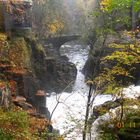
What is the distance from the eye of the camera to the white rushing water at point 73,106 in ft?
49.2

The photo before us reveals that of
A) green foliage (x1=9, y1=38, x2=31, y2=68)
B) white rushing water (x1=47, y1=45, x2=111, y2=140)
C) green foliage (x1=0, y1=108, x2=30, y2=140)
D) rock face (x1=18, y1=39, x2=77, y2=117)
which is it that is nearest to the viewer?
green foliage (x1=0, y1=108, x2=30, y2=140)

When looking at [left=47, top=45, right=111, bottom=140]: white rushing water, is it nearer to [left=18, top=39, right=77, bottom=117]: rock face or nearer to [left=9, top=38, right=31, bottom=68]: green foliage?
[left=18, top=39, right=77, bottom=117]: rock face

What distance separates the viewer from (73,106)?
2170 centimetres

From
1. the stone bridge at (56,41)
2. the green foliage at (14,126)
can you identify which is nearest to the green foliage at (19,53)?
the green foliage at (14,126)

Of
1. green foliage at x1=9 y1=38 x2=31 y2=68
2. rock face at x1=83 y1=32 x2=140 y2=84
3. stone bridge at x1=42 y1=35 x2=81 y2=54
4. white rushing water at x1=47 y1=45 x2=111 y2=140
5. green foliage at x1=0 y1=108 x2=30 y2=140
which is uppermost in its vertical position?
stone bridge at x1=42 y1=35 x2=81 y2=54

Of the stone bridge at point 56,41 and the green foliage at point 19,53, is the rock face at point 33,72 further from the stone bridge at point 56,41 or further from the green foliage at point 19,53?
the stone bridge at point 56,41

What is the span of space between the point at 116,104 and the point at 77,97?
10211 mm

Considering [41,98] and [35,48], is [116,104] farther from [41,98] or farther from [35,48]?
[35,48]

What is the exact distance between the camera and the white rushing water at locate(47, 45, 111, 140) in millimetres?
14984

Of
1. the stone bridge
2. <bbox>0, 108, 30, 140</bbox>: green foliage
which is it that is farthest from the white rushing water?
<bbox>0, 108, 30, 140</bbox>: green foliage

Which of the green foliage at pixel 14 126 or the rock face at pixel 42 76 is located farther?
the rock face at pixel 42 76

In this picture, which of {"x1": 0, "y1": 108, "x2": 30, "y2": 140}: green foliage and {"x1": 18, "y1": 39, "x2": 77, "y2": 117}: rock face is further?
{"x1": 18, "y1": 39, "x2": 77, "y2": 117}: rock face

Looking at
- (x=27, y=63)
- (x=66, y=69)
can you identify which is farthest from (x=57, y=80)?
(x=27, y=63)

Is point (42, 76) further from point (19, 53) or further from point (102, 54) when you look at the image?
point (102, 54)
